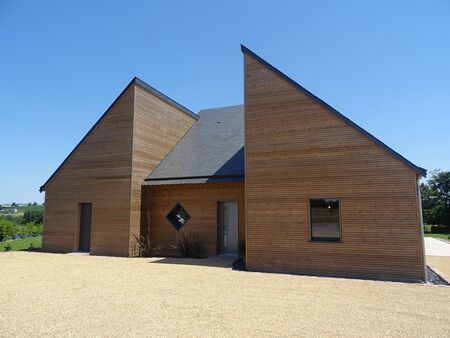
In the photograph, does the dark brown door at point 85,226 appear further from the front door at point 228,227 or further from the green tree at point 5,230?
the green tree at point 5,230

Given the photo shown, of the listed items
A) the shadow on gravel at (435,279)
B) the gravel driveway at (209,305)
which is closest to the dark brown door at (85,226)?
the gravel driveway at (209,305)

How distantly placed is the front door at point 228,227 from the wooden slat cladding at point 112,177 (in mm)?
3543

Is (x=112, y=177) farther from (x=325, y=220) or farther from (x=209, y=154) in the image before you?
(x=325, y=220)

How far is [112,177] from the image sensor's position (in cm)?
1327

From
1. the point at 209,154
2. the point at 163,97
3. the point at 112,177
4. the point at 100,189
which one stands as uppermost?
the point at 163,97

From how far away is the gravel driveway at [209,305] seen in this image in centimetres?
460

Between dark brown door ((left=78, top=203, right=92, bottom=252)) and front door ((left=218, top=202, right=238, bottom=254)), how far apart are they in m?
5.98

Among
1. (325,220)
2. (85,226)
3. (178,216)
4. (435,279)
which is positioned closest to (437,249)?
(435,279)

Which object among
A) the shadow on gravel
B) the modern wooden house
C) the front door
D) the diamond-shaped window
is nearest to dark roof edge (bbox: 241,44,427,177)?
the modern wooden house

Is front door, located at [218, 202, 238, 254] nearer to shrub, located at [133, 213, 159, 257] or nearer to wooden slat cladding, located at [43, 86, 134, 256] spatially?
shrub, located at [133, 213, 159, 257]

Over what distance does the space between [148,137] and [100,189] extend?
121 inches

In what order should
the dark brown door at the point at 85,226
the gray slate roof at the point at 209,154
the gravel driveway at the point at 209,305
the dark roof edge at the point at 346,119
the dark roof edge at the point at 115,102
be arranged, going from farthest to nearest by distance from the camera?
the dark brown door at the point at 85,226 → the dark roof edge at the point at 115,102 → the gray slate roof at the point at 209,154 → the dark roof edge at the point at 346,119 → the gravel driveway at the point at 209,305

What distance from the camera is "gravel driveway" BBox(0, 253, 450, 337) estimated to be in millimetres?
4602

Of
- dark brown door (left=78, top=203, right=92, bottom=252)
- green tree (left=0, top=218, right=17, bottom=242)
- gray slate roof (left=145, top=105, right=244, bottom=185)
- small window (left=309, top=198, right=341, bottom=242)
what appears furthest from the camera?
green tree (left=0, top=218, right=17, bottom=242)
